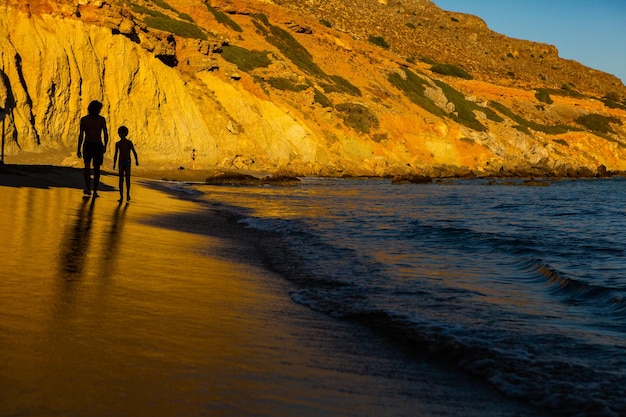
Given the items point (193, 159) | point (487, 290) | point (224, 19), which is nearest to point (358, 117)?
point (224, 19)

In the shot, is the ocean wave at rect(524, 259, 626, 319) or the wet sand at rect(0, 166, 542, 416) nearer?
the wet sand at rect(0, 166, 542, 416)

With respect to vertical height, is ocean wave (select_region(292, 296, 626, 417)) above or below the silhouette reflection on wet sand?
below

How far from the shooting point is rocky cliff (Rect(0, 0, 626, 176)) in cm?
3416

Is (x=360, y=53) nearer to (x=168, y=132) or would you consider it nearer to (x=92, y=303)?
(x=168, y=132)

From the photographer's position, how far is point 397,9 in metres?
117

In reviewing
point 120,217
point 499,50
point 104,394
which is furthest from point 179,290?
point 499,50

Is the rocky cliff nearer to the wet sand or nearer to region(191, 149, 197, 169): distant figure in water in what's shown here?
region(191, 149, 197, 169): distant figure in water

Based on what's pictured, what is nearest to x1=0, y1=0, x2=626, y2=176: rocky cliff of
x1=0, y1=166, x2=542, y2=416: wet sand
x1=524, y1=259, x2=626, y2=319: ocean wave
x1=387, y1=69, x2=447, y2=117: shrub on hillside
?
x1=387, y1=69, x2=447, y2=117: shrub on hillside

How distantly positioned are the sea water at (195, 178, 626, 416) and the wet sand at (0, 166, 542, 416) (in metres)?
0.34

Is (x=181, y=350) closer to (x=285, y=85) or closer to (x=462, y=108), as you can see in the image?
(x=285, y=85)

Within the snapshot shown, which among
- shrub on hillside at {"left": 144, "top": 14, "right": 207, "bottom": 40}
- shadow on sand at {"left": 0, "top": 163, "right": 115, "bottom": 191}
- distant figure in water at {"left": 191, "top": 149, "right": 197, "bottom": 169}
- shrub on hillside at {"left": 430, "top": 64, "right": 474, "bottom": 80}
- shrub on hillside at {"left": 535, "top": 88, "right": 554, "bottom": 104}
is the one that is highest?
shrub on hillside at {"left": 430, "top": 64, "right": 474, "bottom": 80}

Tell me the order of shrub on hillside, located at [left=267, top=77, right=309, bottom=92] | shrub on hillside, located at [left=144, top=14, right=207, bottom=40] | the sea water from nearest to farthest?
the sea water
shrub on hillside, located at [left=144, top=14, right=207, bottom=40]
shrub on hillside, located at [left=267, top=77, right=309, bottom=92]

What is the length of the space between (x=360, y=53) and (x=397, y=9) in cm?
4889

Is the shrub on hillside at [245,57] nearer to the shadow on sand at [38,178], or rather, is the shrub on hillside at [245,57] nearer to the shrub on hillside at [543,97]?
the shadow on sand at [38,178]
